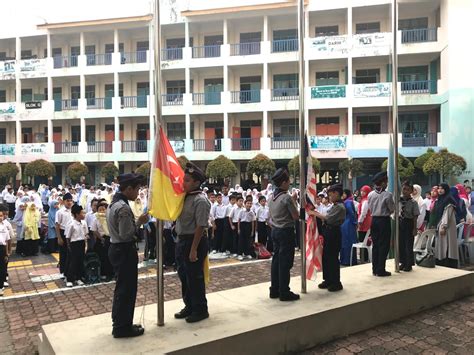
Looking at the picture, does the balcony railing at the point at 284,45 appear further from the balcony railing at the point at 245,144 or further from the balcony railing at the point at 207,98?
the balcony railing at the point at 245,144

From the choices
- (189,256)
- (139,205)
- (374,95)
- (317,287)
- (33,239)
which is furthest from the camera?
(374,95)

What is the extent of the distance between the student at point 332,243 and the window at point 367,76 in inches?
823

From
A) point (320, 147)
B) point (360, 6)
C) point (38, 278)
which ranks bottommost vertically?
point (38, 278)

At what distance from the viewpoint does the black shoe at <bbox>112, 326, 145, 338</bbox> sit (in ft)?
12.6

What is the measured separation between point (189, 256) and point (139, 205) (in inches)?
293

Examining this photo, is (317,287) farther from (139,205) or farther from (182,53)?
(182,53)

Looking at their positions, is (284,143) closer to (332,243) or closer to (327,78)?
(327,78)

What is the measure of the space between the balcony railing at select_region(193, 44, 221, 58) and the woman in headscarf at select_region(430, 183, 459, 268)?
66.7ft

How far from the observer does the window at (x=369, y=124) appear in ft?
80.6

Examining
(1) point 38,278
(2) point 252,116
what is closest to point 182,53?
(2) point 252,116

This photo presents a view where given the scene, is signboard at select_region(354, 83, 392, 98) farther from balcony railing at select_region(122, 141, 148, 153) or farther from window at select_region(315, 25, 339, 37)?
balcony railing at select_region(122, 141, 148, 153)

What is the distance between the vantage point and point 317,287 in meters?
5.44

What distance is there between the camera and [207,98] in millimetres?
26000

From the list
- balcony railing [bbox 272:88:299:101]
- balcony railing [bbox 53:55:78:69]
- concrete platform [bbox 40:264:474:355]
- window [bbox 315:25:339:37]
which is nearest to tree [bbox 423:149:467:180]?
balcony railing [bbox 272:88:299:101]
